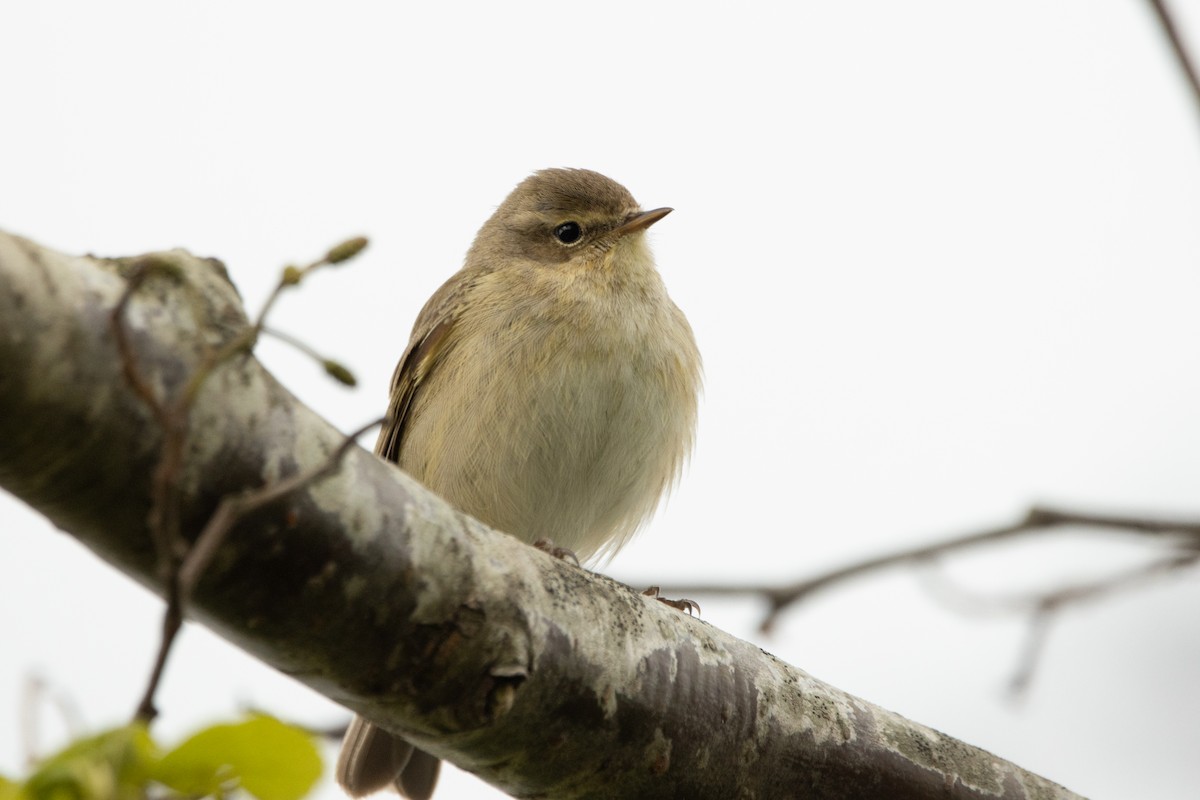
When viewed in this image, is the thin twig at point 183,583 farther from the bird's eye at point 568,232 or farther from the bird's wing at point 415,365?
the bird's eye at point 568,232

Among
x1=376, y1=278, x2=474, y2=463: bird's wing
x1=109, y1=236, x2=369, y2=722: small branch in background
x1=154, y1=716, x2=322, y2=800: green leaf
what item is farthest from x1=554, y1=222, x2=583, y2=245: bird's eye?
x1=154, y1=716, x2=322, y2=800: green leaf

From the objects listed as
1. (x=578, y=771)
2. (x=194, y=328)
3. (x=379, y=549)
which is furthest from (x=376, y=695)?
(x=194, y=328)

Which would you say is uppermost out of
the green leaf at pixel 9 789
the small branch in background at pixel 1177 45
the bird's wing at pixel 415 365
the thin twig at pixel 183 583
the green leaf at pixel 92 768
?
the small branch in background at pixel 1177 45

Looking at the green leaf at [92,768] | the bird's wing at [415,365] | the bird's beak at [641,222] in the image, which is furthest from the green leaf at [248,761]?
the bird's beak at [641,222]

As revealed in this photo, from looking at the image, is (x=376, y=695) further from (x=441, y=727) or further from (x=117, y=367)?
(x=117, y=367)

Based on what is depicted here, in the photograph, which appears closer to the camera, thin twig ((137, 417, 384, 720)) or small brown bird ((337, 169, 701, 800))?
thin twig ((137, 417, 384, 720))

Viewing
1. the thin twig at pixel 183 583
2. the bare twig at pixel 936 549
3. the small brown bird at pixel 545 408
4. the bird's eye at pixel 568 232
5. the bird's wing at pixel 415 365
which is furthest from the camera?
the bird's eye at pixel 568 232

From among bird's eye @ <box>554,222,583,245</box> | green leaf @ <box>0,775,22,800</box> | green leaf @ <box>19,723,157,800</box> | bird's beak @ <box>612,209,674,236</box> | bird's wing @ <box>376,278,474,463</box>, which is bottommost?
bird's wing @ <box>376,278,474,463</box>

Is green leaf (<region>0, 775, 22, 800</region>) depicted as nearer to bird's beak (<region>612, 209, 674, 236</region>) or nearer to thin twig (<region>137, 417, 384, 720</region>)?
thin twig (<region>137, 417, 384, 720</region>)
